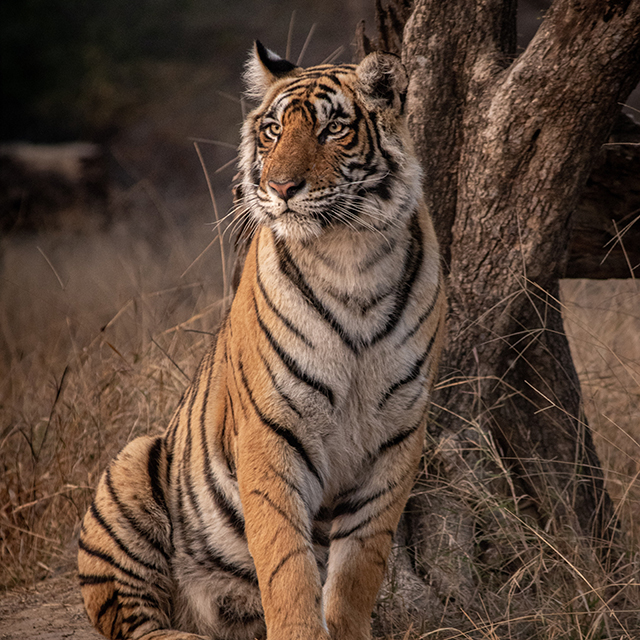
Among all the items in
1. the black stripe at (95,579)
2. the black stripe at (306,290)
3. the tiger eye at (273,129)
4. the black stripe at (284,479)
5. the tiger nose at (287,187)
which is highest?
the tiger eye at (273,129)

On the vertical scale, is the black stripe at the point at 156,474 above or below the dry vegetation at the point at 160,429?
above

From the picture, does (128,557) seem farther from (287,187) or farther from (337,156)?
(337,156)

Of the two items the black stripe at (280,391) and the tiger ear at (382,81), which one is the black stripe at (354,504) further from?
the tiger ear at (382,81)

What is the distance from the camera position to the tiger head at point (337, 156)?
2.01m

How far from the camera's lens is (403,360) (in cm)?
210

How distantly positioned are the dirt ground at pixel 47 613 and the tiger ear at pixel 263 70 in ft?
6.32

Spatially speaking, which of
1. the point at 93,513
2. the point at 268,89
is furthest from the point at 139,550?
the point at 268,89

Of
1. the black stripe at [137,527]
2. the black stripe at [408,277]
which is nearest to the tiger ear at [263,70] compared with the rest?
the black stripe at [408,277]

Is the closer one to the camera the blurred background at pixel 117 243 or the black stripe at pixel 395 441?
the black stripe at pixel 395 441

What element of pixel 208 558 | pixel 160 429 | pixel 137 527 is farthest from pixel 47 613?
pixel 160 429

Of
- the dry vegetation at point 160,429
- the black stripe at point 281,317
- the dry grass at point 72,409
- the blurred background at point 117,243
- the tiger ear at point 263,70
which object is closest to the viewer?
the black stripe at point 281,317

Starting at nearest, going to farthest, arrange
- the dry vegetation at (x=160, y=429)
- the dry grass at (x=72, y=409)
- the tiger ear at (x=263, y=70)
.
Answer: the tiger ear at (x=263, y=70) < the dry vegetation at (x=160, y=429) < the dry grass at (x=72, y=409)

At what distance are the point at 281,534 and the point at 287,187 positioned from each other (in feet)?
3.13

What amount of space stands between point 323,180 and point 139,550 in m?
1.38
